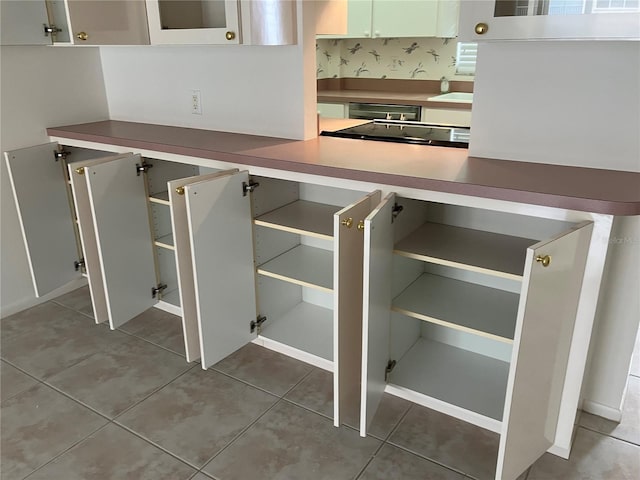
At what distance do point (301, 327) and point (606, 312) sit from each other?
1.15 metres

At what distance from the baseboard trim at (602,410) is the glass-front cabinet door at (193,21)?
1781mm

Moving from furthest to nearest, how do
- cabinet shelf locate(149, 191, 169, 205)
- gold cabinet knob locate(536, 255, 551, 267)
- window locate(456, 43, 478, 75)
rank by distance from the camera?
window locate(456, 43, 478, 75) < cabinet shelf locate(149, 191, 169, 205) < gold cabinet knob locate(536, 255, 551, 267)

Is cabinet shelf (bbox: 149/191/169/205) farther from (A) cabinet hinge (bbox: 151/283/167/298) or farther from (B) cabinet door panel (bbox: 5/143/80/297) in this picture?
(B) cabinet door panel (bbox: 5/143/80/297)

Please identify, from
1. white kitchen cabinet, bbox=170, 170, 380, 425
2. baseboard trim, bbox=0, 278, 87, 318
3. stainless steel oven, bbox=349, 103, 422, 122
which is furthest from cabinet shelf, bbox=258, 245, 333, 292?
stainless steel oven, bbox=349, 103, 422, 122

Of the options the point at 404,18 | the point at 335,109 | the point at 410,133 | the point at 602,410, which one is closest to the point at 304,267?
the point at 410,133

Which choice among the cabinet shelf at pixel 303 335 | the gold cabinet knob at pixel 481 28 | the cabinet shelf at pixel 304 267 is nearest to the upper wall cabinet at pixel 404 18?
the cabinet shelf at pixel 304 267

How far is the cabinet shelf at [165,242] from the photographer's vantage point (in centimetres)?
224

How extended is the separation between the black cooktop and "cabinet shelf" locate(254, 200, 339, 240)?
0.34 meters

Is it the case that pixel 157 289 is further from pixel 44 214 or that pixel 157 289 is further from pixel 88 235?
pixel 44 214

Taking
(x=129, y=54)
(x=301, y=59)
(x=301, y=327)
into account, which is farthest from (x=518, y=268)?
(x=129, y=54)

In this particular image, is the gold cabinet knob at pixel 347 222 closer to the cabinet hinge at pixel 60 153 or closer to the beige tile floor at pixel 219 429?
the beige tile floor at pixel 219 429

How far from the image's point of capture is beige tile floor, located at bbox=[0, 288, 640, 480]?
1570mm

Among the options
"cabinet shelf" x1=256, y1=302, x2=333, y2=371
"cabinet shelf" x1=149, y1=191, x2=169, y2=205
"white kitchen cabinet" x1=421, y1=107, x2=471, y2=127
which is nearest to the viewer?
"cabinet shelf" x1=256, y1=302, x2=333, y2=371

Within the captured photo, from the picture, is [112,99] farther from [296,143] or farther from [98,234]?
[296,143]
